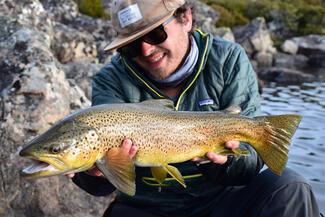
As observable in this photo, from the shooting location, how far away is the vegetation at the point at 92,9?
2288 centimetres

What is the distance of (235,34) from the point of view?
31844mm

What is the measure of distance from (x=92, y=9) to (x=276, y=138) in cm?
2018

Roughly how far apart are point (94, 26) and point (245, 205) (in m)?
13.0

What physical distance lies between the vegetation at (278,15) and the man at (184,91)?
100ft

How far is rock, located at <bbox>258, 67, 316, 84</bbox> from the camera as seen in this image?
862 inches

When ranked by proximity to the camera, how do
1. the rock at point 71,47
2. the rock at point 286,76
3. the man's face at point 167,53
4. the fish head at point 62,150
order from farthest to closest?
the rock at point 286,76 → the rock at point 71,47 → the man's face at point 167,53 → the fish head at point 62,150

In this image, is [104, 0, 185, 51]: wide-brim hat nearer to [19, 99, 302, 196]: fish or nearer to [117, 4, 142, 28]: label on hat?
[117, 4, 142, 28]: label on hat

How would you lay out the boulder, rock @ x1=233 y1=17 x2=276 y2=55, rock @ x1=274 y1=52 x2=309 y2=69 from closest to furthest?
the boulder, rock @ x1=274 y1=52 x2=309 y2=69, rock @ x1=233 y1=17 x2=276 y2=55

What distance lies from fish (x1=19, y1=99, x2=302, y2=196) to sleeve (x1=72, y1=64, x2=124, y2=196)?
0.75 metres

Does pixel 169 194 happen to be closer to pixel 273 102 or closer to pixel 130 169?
pixel 130 169

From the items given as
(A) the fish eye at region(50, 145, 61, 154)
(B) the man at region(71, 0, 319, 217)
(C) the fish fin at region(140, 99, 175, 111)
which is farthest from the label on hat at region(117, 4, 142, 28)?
(A) the fish eye at region(50, 145, 61, 154)

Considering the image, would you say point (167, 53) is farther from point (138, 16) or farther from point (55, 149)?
point (55, 149)

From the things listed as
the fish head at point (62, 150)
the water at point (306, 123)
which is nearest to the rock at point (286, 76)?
the water at point (306, 123)

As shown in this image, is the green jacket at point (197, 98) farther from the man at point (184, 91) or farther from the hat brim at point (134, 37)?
the hat brim at point (134, 37)
